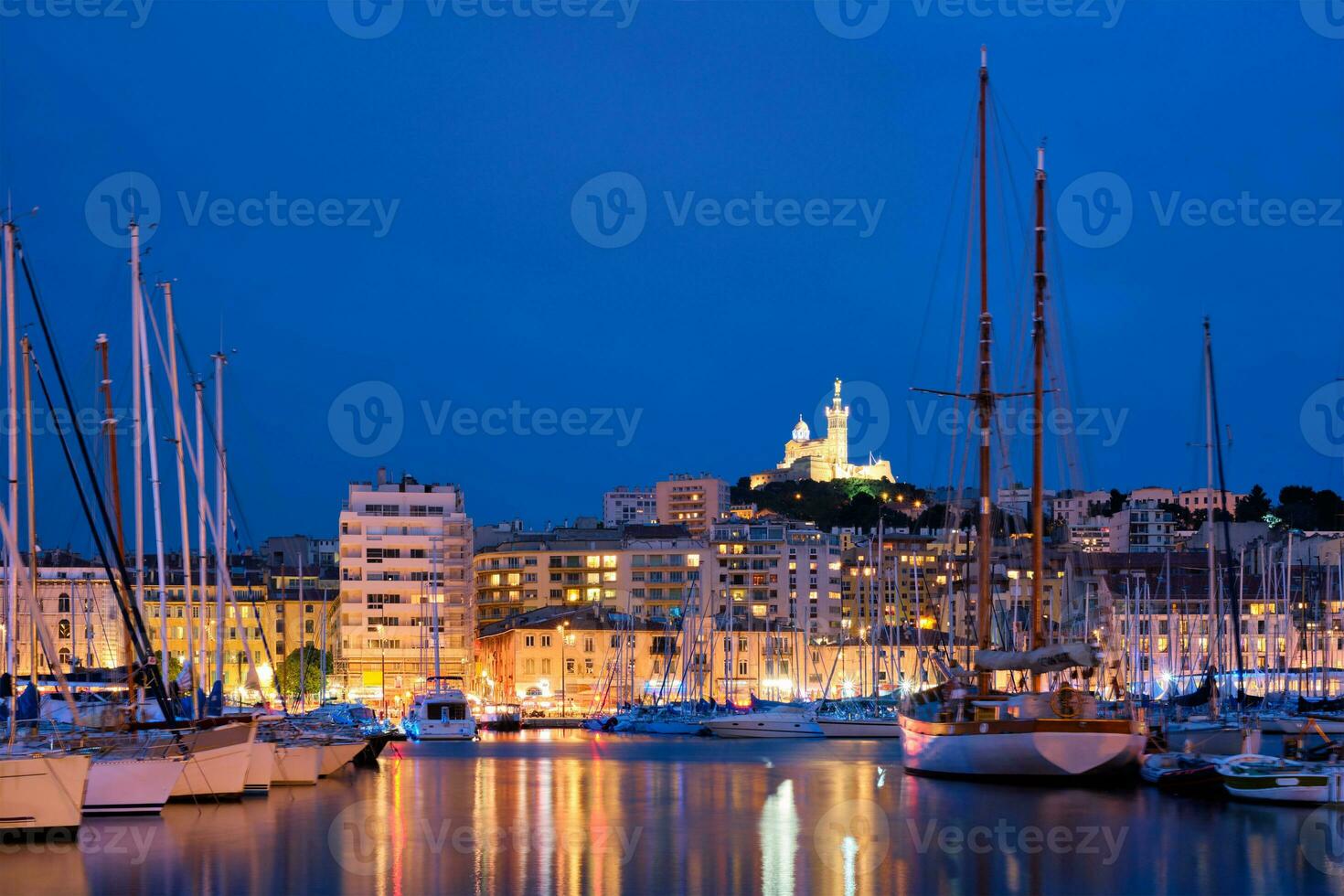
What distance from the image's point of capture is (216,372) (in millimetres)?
53688

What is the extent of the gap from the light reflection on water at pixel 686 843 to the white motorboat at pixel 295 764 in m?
0.45

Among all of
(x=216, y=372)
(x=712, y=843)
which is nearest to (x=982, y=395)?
(x=712, y=843)

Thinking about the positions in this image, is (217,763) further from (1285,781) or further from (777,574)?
(777,574)

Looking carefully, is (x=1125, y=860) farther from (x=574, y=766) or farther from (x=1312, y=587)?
(x=1312, y=587)

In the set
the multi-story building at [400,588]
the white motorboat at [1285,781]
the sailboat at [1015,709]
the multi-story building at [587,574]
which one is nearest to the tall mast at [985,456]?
the sailboat at [1015,709]

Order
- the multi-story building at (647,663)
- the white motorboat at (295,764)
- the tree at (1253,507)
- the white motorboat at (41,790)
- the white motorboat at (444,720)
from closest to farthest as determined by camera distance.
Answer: the white motorboat at (41,790)
the white motorboat at (295,764)
the white motorboat at (444,720)
the multi-story building at (647,663)
the tree at (1253,507)

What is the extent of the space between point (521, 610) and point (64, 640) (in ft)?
127

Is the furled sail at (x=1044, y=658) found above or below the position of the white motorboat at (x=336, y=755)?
above

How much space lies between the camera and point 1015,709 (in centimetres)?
4475

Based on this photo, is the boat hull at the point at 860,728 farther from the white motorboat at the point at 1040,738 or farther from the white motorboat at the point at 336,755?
the white motorboat at the point at 1040,738

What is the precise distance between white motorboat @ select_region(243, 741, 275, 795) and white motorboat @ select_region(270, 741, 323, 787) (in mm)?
1738

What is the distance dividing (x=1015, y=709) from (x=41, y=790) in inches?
950

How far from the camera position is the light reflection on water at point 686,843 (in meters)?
28.6

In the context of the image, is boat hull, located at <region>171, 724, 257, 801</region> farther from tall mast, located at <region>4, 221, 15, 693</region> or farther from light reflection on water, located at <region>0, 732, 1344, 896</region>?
tall mast, located at <region>4, 221, 15, 693</region>
